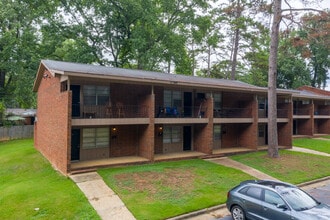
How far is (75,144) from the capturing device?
15641mm

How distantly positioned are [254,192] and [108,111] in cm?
1074

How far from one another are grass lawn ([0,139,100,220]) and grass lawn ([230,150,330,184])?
11.1 metres

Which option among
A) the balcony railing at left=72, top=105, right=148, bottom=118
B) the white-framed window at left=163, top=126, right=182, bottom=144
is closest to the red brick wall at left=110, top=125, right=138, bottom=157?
the balcony railing at left=72, top=105, right=148, bottom=118

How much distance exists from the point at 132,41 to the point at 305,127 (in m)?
23.2

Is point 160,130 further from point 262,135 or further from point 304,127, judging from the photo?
point 304,127

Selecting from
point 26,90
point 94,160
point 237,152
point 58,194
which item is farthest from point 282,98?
point 26,90

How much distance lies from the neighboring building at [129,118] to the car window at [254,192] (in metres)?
8.14

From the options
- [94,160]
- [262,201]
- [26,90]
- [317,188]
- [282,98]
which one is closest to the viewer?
[262,201]

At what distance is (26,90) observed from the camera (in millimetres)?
28891

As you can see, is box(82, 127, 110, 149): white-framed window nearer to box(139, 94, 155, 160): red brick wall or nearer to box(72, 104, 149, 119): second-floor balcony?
box(72, 104, 149, 119): second-floor balcony

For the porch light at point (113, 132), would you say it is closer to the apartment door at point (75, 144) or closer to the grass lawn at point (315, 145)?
the apartment door at point (75, 144)

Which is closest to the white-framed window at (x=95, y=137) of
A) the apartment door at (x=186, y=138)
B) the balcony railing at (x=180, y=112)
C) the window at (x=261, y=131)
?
the balcony railing at (x=180, y=112)

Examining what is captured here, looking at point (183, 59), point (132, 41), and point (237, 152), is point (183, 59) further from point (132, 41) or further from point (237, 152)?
point (237, 152)

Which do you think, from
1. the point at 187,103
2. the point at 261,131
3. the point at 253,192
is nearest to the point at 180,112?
the point at 187,103
